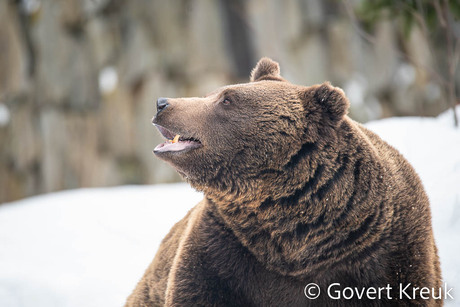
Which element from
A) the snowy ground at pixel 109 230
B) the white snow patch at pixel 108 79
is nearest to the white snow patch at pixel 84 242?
the snowy ground at pixel 109 230

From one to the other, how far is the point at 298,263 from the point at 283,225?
0.23 m

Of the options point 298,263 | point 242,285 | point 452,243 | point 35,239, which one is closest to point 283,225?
point 298,263

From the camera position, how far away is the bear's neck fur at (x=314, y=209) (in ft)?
9.14

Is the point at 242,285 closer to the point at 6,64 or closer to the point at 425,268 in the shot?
the point at 425,268

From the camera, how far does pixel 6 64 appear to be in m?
13.9

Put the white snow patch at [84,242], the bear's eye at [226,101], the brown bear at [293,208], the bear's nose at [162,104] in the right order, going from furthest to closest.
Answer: the white snow patch at [84,242], the bear's eye at [226,101], the bear's nose at [162,104], the brown bear at [293,208]

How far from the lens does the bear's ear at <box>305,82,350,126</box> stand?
114 inches

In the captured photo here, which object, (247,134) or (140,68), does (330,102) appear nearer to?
(247,134)

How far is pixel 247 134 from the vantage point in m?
2.95

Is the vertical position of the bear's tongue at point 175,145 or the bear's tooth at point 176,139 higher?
the bear's tooth at point 176,139

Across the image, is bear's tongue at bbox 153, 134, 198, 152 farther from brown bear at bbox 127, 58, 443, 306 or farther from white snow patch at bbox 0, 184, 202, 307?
white snow patch at bbox 0, 184, 202, 307

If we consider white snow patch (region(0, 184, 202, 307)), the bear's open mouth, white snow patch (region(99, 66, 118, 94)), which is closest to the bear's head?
the bear's open mouth

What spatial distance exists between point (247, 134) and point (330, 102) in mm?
510

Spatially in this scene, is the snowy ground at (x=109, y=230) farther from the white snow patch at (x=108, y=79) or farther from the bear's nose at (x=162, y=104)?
the white snow patch at (x=108, y=79)
